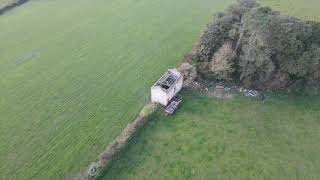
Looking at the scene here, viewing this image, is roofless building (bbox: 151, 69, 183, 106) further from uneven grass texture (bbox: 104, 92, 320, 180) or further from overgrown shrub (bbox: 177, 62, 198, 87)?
uneven grass texture (bbox: 104, 92, 320, 180)

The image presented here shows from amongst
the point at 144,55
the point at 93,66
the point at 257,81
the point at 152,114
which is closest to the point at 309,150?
the point at 257,81

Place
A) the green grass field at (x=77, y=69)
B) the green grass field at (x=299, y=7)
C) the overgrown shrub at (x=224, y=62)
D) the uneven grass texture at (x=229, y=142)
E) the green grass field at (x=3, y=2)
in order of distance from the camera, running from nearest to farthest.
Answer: the uneven grass texture at (x=229, y=142) < the green grass field at (x=77, y=69) < the overgrown shrub at (x=224, y=62) < the green grass field at (x=299, y=7) < the green grass field at (x=3, y=2)

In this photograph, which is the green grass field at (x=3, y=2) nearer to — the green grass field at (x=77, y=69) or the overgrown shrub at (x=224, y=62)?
the green grass field at (x=77, y=69)

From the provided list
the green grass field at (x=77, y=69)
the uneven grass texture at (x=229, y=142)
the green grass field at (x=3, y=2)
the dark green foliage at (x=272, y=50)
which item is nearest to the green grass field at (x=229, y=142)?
the uneven grass texture at (x=229, y=142)

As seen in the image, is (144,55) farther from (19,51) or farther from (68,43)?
(19,51)

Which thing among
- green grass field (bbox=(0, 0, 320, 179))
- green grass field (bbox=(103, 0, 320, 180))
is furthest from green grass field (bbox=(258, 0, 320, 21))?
green grass field (bbox=(103, 0, 320, 180))

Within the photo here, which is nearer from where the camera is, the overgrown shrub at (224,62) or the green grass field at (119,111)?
the green grass field at (119,111)

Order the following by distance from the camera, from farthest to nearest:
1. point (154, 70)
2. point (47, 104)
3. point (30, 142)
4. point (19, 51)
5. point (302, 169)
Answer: point (19, 51) < point (154, 70) < point (47, 104) < point (30, 142) < point (302, 169)
